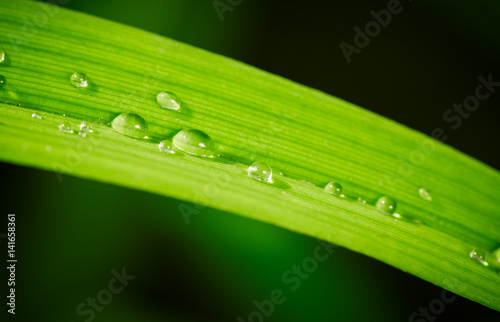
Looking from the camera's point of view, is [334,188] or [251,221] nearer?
[334,188]

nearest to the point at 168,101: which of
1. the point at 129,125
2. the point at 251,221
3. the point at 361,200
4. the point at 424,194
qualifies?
the point at 129,125

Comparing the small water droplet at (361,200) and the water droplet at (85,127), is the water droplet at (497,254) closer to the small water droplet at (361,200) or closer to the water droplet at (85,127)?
the small water droplet at (361,200)

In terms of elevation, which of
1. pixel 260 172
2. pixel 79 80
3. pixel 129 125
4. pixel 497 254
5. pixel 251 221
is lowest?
pixel 497 254

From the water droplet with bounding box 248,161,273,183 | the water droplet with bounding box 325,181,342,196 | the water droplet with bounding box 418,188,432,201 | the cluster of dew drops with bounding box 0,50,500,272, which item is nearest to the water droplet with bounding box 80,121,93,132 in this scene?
the cluster of dew drops with bounding box 0,50,500,272

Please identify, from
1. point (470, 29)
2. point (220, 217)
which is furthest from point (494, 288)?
point (470, 29)

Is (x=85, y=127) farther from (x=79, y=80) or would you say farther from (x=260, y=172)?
(x=260, y=172)

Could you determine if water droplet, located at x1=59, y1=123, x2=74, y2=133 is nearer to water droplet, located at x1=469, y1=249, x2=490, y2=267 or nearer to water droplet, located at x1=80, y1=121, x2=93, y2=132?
water droplet, located at x1=80, y1=121, x2=93, y2=132
